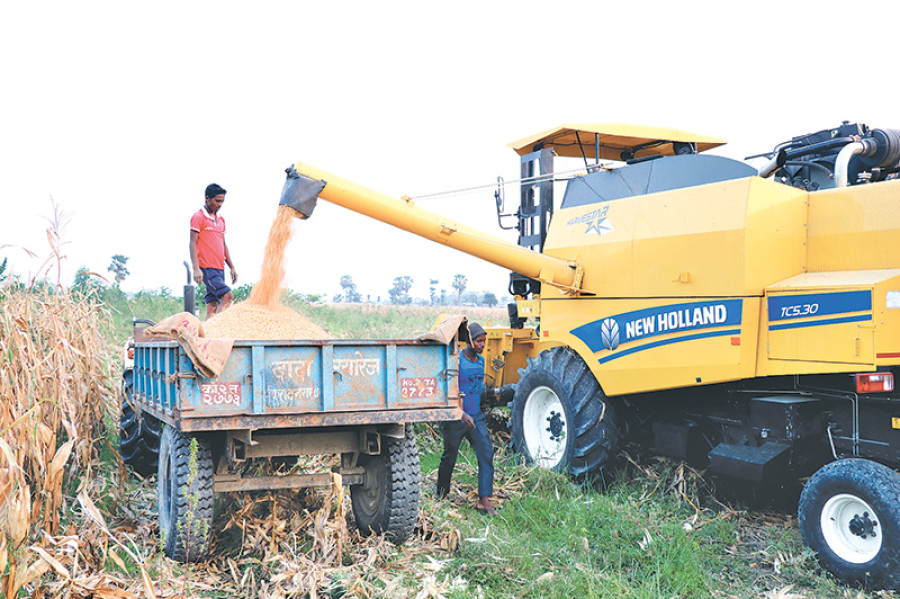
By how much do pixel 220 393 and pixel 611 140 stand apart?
557 cm

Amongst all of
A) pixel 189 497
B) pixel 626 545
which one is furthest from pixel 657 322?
pixel 189 497

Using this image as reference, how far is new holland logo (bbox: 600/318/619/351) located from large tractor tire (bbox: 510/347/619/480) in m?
0.39

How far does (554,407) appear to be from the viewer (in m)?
7.82

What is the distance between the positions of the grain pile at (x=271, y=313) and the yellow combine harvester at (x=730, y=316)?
37 centimetres

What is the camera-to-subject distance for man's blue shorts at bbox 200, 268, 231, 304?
7.54 m

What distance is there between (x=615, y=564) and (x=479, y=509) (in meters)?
1.38

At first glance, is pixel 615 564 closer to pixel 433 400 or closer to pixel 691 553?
pixel 691 553

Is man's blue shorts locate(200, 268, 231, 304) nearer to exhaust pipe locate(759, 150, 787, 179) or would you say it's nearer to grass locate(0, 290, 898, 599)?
grass locate(0, 290, 898, 599)

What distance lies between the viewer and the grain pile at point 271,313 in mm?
5758

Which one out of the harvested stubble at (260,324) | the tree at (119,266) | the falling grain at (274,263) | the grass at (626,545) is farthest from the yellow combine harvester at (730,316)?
the tree at (119,266)

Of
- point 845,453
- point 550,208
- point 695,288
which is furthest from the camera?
point 550,208

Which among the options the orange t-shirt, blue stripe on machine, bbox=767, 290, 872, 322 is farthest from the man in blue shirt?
the orange t-shirt

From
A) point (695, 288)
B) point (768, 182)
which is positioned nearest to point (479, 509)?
point (695, 288)

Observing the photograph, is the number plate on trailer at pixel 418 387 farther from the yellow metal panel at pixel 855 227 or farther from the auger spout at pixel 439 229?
the yellow metal panel at pixel 855 227
